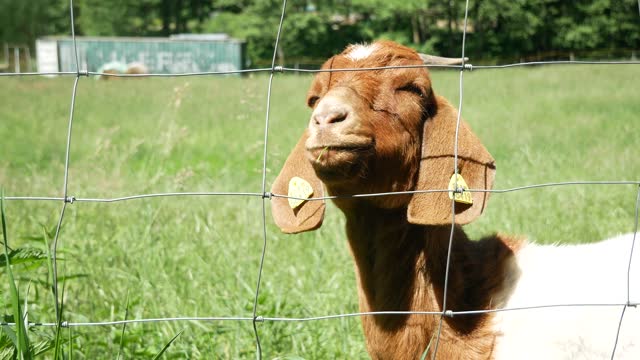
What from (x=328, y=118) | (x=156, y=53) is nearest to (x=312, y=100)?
(x=328, y=118)

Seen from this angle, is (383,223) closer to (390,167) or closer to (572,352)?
(390,167)

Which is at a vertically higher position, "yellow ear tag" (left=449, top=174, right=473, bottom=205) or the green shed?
the green shed

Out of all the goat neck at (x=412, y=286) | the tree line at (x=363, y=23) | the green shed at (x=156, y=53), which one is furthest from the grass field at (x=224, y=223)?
the green shed at (x=156, y=53)

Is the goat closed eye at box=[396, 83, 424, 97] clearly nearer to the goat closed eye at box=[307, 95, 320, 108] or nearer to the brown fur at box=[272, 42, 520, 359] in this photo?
the brown fur at box=[272, 42, 520, 359]

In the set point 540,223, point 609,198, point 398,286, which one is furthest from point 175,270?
point 609,198

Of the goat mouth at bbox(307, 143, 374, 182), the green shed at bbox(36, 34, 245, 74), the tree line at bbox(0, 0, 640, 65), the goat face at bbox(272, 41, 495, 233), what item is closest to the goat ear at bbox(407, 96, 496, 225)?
the goat face at bbox(272, 41, 495, 233)

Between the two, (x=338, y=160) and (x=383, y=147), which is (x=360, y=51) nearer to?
(x=383, y=147)

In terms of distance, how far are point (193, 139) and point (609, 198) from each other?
6285 mm

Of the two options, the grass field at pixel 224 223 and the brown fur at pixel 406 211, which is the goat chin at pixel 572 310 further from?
the grass field at pixel 224 223

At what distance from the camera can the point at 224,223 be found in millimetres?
5836

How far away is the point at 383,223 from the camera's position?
3.03m

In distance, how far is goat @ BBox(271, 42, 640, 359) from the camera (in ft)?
9.37

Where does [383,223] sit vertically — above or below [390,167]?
below

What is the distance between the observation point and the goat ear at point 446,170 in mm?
2797
